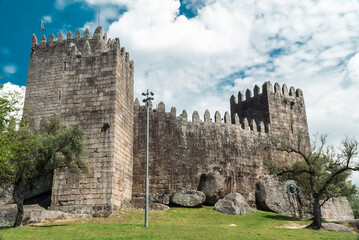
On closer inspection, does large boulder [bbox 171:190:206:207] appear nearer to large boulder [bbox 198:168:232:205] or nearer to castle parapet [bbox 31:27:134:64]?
large boulder [bbox 198:168:232:205]

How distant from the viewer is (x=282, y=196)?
27234 mm

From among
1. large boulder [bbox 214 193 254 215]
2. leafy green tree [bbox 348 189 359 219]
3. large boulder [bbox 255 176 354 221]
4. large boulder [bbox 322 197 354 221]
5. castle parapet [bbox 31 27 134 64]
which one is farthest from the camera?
leafy green tree [bbox 348 189 359 219]

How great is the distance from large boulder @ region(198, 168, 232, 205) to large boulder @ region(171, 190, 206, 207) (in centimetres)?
68

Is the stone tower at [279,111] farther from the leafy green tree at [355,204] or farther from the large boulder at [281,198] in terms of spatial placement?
the leafy green tree at [355,204]

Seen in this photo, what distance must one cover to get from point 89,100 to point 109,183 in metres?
5.49

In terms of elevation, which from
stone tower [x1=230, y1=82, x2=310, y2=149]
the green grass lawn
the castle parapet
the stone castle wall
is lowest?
the green grass lawn

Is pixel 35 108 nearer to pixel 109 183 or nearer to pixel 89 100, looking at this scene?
pixel 89 100

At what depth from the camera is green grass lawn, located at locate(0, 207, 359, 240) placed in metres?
14.7

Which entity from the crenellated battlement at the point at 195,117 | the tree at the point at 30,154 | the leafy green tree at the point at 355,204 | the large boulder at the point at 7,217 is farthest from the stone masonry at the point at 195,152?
the leafy green tree at the point at 355,204

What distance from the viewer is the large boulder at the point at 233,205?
23.9 metres

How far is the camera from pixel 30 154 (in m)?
18.2

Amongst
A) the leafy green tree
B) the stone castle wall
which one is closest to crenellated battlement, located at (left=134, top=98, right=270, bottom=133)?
the stone castle wall

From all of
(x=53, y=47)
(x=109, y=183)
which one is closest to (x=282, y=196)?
(x=109, y=183)

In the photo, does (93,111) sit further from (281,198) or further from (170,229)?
A: (281,198)
